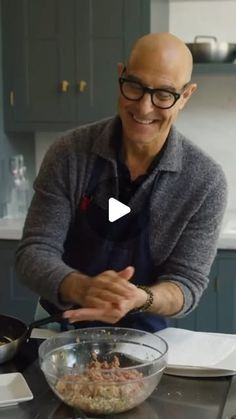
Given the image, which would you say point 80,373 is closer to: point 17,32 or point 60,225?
point 60,225

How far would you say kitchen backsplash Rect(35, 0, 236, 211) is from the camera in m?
3.06

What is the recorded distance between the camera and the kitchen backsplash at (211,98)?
3.06m

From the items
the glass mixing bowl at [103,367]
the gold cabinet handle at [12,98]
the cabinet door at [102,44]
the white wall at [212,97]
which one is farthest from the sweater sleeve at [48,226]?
the white wall at [212,97]

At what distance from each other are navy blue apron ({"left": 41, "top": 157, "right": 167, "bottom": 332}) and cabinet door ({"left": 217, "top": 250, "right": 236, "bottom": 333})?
1047mm

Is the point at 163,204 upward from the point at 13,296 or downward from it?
upward

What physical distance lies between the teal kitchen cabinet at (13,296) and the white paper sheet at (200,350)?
1.41 metres

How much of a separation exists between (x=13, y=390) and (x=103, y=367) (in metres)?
0.17

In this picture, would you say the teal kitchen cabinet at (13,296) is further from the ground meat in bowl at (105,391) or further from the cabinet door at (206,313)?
the ground meat in bowl at (105,391)

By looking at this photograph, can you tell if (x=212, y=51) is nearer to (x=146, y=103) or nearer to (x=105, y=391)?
(x=146, y=103)

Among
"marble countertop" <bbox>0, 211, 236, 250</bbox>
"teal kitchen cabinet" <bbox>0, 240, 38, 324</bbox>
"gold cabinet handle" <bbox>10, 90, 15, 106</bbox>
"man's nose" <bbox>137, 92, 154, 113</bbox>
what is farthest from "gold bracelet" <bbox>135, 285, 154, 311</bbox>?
"gold cabinet handle" <bbox>10, 90, 15, 106</bbox>

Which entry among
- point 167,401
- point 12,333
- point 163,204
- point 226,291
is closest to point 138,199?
point 163,204

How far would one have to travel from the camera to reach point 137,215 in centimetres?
170

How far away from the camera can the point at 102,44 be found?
2.88 meters

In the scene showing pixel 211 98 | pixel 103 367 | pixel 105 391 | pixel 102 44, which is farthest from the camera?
pixel 211 98
